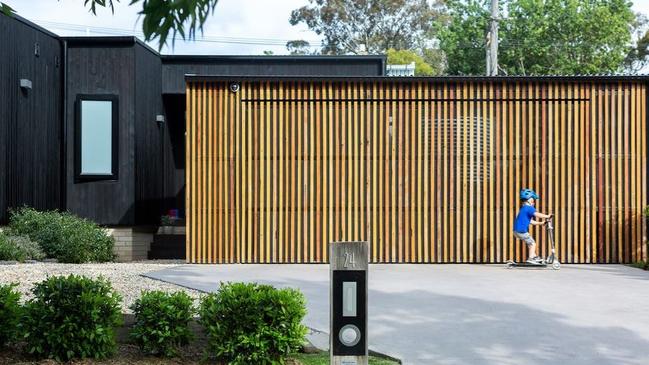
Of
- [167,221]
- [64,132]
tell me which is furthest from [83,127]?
[167,221]

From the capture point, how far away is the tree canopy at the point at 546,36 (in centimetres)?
4531

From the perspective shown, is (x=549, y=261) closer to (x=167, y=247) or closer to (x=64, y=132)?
Answer: (x=167, y=247)

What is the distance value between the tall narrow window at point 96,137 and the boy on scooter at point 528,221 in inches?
376

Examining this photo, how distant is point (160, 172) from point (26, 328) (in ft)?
57.9

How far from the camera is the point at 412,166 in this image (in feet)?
55.4

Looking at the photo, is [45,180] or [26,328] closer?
[26,328]

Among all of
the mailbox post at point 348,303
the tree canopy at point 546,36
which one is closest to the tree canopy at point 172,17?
the mailbox post at point 348,303

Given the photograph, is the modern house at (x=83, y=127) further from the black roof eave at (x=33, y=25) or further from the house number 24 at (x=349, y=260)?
the house number 24 at (x=349, y=260)

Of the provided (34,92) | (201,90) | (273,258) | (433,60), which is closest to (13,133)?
(34,92)

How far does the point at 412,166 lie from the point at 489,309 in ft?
21.2

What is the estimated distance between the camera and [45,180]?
21.4 metres

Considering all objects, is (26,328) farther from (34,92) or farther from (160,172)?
(160,172)

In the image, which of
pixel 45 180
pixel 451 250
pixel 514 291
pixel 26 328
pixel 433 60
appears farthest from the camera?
pixel 433 60

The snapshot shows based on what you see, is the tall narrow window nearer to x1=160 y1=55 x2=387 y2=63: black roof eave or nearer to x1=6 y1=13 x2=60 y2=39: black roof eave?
x1=6 y1=13 x2=60 y2=39: black roof eave
